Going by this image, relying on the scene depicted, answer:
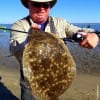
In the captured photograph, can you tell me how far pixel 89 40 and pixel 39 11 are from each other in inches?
41.5

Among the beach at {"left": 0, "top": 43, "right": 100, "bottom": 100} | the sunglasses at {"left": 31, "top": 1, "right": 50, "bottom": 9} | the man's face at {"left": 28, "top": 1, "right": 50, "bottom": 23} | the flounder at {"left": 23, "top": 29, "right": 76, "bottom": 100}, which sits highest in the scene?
the sunglasses at {"left": 31, "top": 1, "right": 50, "bottom": 9}

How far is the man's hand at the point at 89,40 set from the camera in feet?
17.9

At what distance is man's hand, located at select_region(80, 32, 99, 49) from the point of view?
547 centimetres

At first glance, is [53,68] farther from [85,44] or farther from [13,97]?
[13,97]

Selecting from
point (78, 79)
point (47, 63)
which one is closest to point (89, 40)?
point (47, 63)

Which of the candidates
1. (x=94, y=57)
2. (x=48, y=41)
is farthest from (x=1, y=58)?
(x=48, y=41)

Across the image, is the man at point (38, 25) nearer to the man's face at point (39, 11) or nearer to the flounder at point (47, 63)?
the man's face at point (39, 11)

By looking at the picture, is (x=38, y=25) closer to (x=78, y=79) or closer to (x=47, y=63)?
(x=47, y=63)

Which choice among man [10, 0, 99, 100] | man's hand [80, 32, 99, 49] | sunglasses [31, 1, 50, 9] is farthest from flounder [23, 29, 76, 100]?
sunglasses [31, 1, 50, 9]

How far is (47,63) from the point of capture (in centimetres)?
493

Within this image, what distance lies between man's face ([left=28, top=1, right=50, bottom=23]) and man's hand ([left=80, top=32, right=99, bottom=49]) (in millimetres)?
846

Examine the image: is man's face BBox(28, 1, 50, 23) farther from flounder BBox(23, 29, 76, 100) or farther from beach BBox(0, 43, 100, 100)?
beach BBox(0, 43, 100, 100)

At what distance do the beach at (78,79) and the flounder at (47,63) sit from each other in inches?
210

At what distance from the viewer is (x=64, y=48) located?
4918 millimetres
